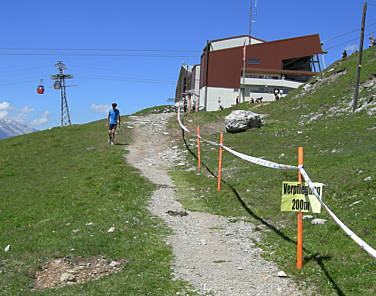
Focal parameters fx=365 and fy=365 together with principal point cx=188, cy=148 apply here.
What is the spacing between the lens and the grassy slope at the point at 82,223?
6.29m

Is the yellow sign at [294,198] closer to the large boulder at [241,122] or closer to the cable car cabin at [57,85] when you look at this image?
the large boulder at [241,122]

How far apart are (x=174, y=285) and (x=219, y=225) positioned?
3.68m

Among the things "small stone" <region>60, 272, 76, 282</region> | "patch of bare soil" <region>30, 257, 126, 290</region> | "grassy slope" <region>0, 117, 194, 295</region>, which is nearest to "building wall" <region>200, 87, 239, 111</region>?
"grassy slope" <region>0, 117, 194, 295</region>

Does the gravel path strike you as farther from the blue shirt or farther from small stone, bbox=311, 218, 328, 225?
the blue shirt

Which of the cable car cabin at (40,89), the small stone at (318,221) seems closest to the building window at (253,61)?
the cable car cabin at (40,89)

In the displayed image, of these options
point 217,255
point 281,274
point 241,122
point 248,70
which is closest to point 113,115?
point 241,122

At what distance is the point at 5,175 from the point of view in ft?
60.3

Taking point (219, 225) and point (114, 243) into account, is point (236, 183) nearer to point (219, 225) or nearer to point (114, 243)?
point (219, 225)

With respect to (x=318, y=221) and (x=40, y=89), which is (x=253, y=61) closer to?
(x=40, y=89)

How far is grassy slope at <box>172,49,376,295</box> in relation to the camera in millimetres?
6138

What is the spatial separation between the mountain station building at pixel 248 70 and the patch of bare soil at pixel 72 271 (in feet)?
180

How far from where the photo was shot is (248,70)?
210 feet

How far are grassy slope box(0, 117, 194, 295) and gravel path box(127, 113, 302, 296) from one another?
14.1 inches

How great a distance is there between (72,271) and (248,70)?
6059 cm
